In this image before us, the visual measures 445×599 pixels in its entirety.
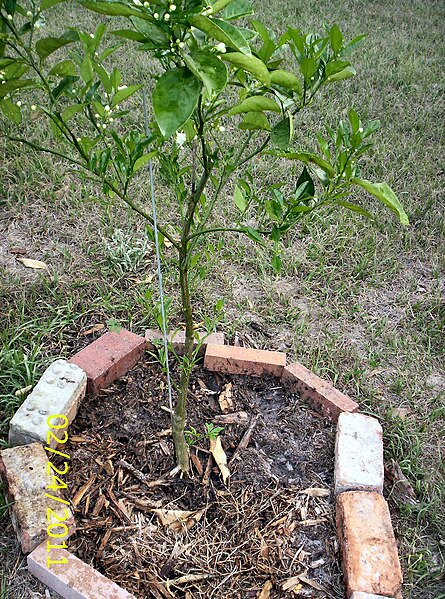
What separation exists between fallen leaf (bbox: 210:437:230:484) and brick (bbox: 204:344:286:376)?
31 cm

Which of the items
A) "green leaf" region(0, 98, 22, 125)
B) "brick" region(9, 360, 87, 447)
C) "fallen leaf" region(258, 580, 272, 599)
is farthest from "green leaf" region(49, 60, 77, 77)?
"fallen leaf" region(258, 580, 272, 599)

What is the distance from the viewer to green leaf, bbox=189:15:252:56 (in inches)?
34.1

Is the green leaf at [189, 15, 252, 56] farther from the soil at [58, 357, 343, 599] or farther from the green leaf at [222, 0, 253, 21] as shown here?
the soil at [58, 357, 343, 599]

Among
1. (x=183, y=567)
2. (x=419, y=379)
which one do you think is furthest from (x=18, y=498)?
(x=419, y=379)

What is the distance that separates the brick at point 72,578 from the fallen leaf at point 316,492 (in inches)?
Answer: 25.6

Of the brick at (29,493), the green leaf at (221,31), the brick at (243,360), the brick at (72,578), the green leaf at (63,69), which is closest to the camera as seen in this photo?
the green leaf at (221,31)

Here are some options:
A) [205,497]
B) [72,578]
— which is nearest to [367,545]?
[205,497]

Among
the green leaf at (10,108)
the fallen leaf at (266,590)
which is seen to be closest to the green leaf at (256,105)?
the green leaf at (10,108)

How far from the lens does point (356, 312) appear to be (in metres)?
2.72

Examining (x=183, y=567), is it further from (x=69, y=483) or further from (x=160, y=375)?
(x=160, y=375)

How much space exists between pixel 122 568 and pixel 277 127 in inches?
49.5

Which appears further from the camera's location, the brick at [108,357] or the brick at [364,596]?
the brick at [108,357]

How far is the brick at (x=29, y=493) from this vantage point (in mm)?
1634

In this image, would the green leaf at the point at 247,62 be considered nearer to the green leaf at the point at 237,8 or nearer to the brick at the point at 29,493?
the green leaf at the point at 237,8
